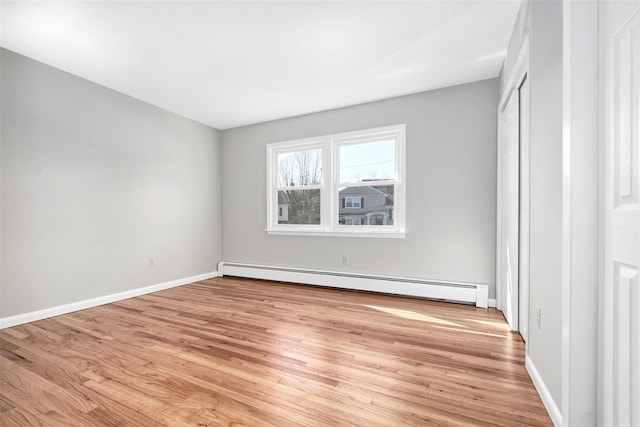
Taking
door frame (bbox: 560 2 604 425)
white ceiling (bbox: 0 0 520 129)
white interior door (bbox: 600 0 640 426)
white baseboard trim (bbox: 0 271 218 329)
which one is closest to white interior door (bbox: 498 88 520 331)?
white ceiling (bbox: 0 0 520 129)

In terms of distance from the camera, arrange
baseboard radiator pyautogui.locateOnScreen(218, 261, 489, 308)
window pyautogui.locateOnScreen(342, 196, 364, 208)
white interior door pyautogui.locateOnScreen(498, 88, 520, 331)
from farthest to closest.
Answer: window pyautogui.locateOnScreen(342, 196, 364, 208), baseboard radiator pyautogui.locateOnScreen(218, 261, 489, 308), white interior door pyautogui.locateOnScreen(498, 88, 520, 331)

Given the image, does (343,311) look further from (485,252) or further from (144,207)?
(144,207)

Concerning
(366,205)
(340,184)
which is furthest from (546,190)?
(340,184)

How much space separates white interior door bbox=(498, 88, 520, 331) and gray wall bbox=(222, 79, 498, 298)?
0.78 ft

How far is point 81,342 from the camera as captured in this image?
2357 mm

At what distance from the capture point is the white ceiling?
2.21 metres

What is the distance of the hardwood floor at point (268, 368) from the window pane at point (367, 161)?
1793 mm

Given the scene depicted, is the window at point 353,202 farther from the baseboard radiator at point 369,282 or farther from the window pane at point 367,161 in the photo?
the baseboard radiator at point 369,282

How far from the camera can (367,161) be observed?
13.4ft

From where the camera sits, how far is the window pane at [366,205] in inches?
155

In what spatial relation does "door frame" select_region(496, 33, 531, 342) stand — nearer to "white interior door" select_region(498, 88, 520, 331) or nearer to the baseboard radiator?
"white interior door" select_region(498, 88, 520, 331)

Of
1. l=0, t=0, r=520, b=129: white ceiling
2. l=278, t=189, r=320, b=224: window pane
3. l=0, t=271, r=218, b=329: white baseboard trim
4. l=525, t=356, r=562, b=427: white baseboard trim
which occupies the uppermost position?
l=0, t=0, r=520, b=129: white ceiling

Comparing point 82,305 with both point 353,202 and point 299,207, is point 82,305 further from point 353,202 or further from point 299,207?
point 353,202

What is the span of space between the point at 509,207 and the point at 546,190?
1.33 meters
